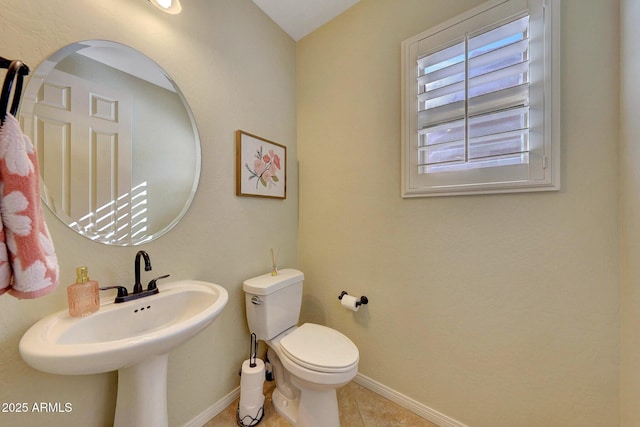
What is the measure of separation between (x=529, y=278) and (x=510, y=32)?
1.13m

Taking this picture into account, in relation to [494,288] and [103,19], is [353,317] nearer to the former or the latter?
[494,288]

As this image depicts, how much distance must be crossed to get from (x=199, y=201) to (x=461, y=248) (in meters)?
1.41

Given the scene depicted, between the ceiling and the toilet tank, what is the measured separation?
1.79 metres

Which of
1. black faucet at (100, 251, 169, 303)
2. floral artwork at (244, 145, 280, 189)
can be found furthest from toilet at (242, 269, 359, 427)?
floral artwork at (244, 145, 280, 189)

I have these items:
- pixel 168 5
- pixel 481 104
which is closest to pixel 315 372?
pixel 481 104

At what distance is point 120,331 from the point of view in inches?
35.7

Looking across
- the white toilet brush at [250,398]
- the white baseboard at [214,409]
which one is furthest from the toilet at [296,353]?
the white baseboard at [214,409]

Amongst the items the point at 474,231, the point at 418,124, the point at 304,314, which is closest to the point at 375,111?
the point at 418,124

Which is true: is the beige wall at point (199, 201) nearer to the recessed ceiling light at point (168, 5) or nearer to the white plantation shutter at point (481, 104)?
the recessed ceiling light at point (168, 5)

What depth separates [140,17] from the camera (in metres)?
1.04

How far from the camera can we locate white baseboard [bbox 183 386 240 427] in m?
1.23

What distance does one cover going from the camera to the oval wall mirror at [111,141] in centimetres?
85

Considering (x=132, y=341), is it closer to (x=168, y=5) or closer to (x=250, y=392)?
(x=250, y=392)

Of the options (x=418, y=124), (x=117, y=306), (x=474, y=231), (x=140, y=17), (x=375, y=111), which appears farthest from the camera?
(x=375, y=111)
